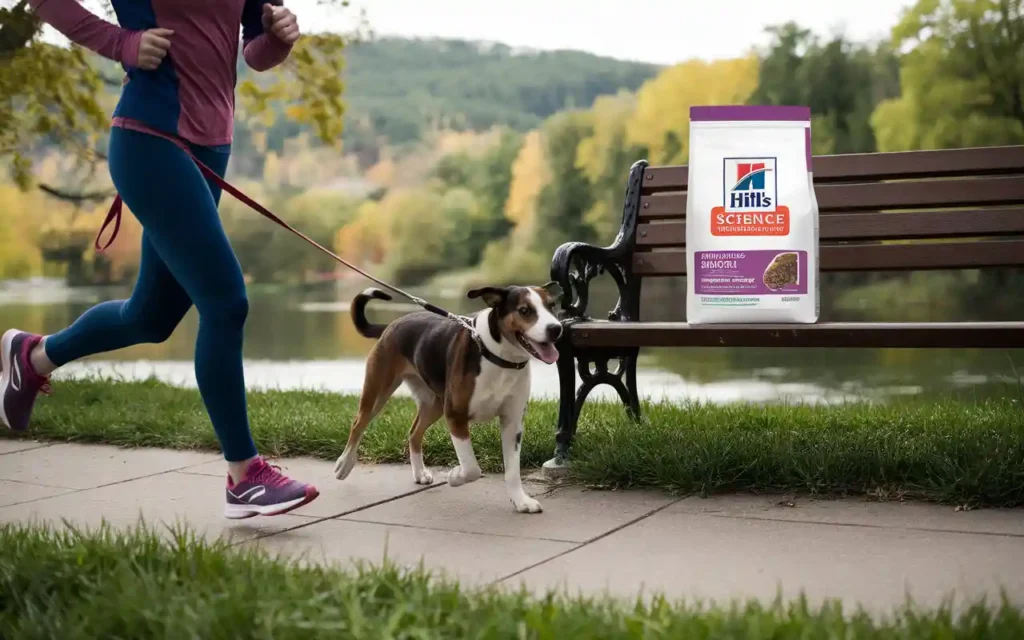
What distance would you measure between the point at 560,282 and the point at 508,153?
29035 millimetres

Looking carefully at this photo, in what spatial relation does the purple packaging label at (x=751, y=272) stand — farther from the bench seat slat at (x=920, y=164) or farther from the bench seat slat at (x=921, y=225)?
the bench seat slat at (x=920, y=164)

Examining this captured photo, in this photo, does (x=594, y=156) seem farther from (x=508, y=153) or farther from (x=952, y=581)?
(x=952, y=581)

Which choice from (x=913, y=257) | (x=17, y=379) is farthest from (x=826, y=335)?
(x=17, y=379)

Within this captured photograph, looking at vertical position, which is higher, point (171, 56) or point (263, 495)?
point (171, 56)

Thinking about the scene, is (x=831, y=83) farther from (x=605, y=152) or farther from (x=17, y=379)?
(x=17, y=379)

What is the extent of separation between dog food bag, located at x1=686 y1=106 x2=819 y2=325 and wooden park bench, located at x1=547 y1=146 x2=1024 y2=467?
0.73 feet

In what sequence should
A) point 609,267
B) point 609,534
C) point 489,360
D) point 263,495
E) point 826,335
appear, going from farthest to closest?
point 609,267 → point 489,360 → point 826,335 → point 263,495 → point 609,534

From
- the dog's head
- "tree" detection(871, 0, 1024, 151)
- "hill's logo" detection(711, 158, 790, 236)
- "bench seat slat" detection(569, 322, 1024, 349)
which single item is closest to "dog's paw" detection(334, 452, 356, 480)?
the dog's head

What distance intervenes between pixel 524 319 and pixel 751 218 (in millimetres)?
846

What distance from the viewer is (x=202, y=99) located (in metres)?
3.50

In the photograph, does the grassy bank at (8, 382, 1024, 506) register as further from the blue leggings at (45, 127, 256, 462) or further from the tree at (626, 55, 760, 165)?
the tree at (626, 55, 760, 165)

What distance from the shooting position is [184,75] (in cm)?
346

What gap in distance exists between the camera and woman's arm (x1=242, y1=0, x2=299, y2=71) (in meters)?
3.72

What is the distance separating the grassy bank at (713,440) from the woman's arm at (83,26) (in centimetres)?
200
